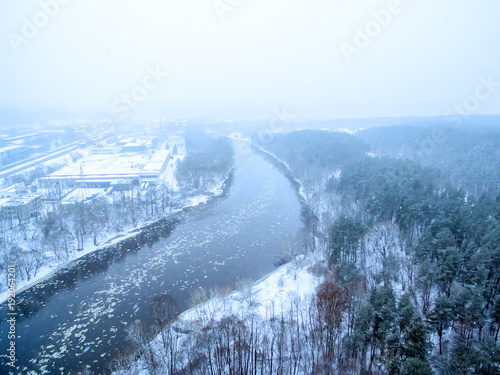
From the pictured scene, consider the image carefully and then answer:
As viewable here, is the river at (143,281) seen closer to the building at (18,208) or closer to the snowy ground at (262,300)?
the snowy ground at (262,300)

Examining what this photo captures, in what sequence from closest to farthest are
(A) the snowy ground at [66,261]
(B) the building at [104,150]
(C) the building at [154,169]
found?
(A) the snowy ground at [66,261]
(C) the building at [154,169]
(B) the building at [104,150]

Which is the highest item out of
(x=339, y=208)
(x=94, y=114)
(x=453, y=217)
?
(x=94, y=114)

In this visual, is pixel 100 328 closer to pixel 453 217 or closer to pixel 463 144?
pixel 453 217

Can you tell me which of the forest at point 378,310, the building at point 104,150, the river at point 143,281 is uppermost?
the building at point 104,150

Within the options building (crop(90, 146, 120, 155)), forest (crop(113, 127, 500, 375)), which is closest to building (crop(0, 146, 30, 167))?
building (crop(90, 146, 120, 155))

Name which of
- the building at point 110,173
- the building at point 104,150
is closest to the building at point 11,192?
the building at point 110,173

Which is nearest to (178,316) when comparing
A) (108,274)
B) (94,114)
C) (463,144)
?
(108,274)

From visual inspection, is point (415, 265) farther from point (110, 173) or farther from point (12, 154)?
point (12, 154)

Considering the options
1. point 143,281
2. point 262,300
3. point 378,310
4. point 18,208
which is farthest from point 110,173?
point 378,310
